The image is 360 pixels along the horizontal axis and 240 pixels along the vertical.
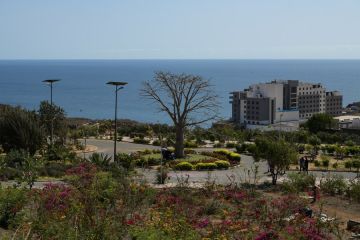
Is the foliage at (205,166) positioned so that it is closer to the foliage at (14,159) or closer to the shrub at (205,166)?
the shrub at (205,166)

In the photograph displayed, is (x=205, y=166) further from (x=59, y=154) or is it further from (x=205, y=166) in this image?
(x=59, y=154)

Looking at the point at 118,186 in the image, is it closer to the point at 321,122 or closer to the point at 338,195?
the point at 338,195

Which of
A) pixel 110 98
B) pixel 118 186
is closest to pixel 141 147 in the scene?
pixel 118 186

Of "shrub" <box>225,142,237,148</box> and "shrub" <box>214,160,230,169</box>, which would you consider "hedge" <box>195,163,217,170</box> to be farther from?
"shrub" <box>225,142,237,148</box>

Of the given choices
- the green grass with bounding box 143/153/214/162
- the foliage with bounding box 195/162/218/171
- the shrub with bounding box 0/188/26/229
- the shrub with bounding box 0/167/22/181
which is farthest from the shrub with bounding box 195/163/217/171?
the shrub with bounding box 0/188/26/229

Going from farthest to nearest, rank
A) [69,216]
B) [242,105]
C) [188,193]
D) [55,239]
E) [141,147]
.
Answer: [242,105] < [141,147] < [188,193] < [69,216] < [55,239]

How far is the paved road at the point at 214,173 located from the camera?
87.6ft

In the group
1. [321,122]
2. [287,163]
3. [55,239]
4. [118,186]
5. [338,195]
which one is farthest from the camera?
[321,122]

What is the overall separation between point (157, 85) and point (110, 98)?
5376 inches

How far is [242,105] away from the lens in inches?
4109

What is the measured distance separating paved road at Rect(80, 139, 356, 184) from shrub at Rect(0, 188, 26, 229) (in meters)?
7.77

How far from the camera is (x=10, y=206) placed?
14.1 meters

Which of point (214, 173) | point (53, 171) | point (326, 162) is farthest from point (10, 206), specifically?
point (326, 162)

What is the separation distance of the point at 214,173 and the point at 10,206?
1696 cm
